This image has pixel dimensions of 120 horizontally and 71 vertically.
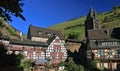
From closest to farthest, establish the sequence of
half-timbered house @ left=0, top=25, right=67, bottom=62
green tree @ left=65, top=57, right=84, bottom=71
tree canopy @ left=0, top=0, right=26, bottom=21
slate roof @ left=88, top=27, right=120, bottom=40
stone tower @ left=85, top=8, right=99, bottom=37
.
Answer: tree canopy @ left=0, top=0, right=26, bottom=21
green tree @ left=65, top=57, right=84, bottom=71
half-timbered house @ left=0, top=25, right=67, bottom=62
slate roof @ left=88, top=27, right=120, bottom=40
stone tower @ left=85, top=8, right=99, bottom=37

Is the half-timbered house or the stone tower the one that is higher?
the stone tower

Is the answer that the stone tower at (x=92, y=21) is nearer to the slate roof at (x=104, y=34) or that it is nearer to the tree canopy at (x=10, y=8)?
the slate roof at (x=104, y=34)

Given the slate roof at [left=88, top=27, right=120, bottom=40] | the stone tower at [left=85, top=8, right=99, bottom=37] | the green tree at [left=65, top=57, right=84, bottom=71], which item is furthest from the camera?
the stone tower at [left=85, top=8, right=99, bottom=37]

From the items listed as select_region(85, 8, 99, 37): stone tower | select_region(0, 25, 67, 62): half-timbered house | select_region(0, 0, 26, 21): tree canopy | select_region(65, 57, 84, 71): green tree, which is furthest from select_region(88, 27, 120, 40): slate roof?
select_region(0, 0, 26, 21): tree canopy

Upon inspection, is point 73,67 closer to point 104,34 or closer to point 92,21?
point 104,34

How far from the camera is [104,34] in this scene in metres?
62.6

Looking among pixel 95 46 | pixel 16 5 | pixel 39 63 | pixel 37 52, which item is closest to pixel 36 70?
pixel 39 63

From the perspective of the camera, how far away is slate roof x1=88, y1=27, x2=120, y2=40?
199ft

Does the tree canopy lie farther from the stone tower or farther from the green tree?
the stone tower

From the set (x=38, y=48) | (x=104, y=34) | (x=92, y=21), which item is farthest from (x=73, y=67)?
(x=92, y=21)

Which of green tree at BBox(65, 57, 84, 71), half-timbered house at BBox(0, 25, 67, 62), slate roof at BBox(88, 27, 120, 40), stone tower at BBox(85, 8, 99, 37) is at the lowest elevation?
green tree at BBox(65, 57, 84, 71)

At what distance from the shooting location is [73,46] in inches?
3063

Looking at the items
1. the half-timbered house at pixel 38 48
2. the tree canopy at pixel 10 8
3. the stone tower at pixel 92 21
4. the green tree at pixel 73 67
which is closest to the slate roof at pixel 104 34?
the half-timbered house at pixel 38 48

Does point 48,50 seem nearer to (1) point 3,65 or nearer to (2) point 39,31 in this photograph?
(2) point 39,31
